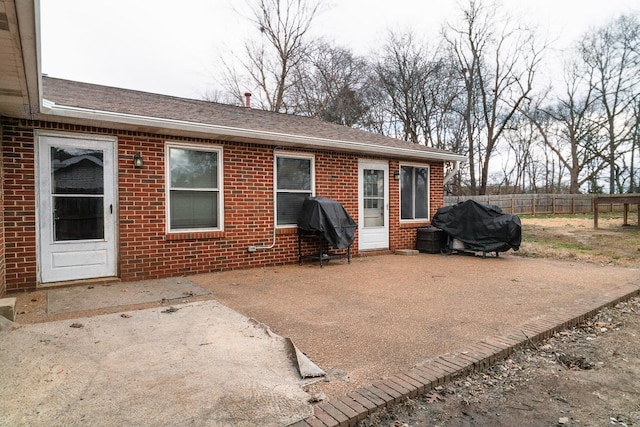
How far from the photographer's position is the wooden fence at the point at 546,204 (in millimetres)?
21125

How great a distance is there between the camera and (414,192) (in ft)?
29.8

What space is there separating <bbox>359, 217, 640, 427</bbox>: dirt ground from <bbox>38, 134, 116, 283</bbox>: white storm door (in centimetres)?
477

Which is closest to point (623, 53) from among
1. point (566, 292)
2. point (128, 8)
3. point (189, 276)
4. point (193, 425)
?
point (566, 292)

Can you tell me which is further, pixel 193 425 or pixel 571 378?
pixel 571 378

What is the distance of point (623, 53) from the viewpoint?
2109cm

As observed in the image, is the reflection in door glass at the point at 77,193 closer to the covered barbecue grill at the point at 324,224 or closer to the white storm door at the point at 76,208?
the white storm door at the point at 76,208

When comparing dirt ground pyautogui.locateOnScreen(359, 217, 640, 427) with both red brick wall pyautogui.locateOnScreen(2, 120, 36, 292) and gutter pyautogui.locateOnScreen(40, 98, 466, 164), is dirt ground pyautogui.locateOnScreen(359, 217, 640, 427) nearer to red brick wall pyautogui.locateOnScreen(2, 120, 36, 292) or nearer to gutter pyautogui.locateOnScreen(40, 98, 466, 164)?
gutter pyautogui.locateOnScreen(40, 98, 466, 164)

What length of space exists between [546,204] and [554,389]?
918 inches

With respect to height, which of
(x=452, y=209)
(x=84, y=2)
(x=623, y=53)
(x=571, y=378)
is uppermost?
(x=623, y=53)

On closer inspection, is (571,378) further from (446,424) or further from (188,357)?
(188,357)

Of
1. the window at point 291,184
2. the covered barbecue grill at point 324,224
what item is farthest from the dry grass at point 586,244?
the window at point 291,184

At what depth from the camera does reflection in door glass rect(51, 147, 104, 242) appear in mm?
5062

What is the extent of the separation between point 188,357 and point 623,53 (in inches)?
1092

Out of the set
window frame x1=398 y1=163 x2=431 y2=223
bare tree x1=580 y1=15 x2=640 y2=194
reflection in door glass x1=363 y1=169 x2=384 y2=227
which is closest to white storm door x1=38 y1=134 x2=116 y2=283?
reflection in door glass x1=363 y1=169 x2=384 y2=227
